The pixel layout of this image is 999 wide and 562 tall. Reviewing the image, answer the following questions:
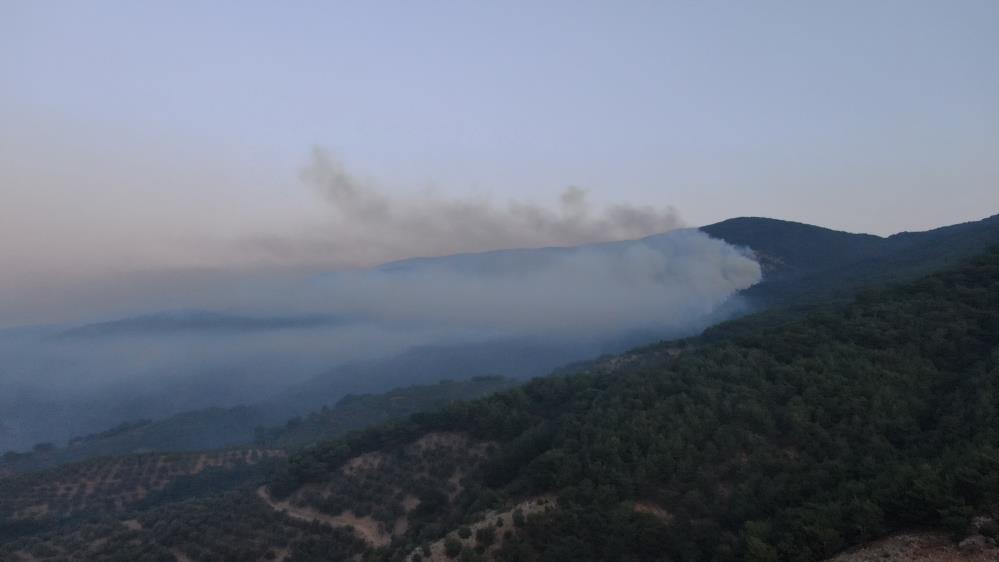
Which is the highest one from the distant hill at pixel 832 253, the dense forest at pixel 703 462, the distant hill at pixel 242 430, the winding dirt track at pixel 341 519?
the distant hill at pixel 832 253

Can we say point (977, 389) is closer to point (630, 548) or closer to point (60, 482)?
point (630, 548)

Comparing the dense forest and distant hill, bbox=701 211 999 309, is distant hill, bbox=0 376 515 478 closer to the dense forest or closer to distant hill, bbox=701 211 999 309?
the dense forest

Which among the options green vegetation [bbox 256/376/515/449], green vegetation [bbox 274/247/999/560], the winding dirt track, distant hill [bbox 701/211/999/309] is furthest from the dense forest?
green vegetation [bbox 256/376/515/449]

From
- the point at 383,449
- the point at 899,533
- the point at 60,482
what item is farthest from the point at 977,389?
the point at 60,482

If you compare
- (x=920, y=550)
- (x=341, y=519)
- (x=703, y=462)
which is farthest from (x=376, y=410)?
(x=920, y=550)

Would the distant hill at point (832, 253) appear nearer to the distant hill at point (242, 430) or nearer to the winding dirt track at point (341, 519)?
the distant hill at point (242, 430)

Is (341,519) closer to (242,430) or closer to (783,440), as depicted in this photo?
(783,440)

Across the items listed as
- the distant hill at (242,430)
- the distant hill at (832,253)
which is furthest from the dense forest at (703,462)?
the distant hill at (242,430)

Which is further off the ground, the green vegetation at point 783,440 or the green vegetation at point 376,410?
the green vegetation at point 783,440
